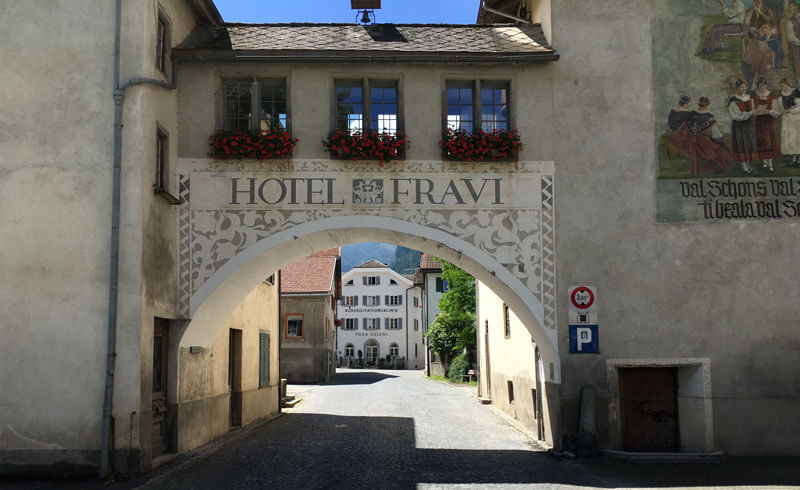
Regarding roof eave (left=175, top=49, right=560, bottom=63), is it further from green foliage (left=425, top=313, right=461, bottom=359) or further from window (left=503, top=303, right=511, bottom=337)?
green foliage (left=425, top=313, right=461, bottom=359)

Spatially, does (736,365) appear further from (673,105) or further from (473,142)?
(473,142)

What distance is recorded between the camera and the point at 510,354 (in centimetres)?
2084

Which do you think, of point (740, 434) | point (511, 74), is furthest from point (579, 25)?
point (740, 434)

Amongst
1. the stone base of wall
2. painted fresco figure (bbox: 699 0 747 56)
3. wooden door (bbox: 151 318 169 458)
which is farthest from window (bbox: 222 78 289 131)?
painted fresco figure (bbox: 699 0 747 56)

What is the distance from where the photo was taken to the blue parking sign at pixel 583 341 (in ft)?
43.3

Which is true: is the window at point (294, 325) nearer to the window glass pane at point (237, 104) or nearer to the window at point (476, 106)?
the window glass pane at point (237, 104)

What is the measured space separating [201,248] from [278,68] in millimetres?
3285

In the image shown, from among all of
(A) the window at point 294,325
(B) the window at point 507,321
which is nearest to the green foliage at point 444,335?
(A) the window at point 294,325

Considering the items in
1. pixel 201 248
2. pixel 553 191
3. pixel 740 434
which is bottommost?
pixel 740 434

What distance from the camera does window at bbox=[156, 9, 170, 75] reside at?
1272 centimetres

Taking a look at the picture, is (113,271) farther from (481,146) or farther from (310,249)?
(481,146)

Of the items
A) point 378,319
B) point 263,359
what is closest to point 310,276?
point 263,359

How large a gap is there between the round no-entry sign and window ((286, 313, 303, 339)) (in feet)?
93.6

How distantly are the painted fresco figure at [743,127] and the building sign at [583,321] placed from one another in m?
3.38
